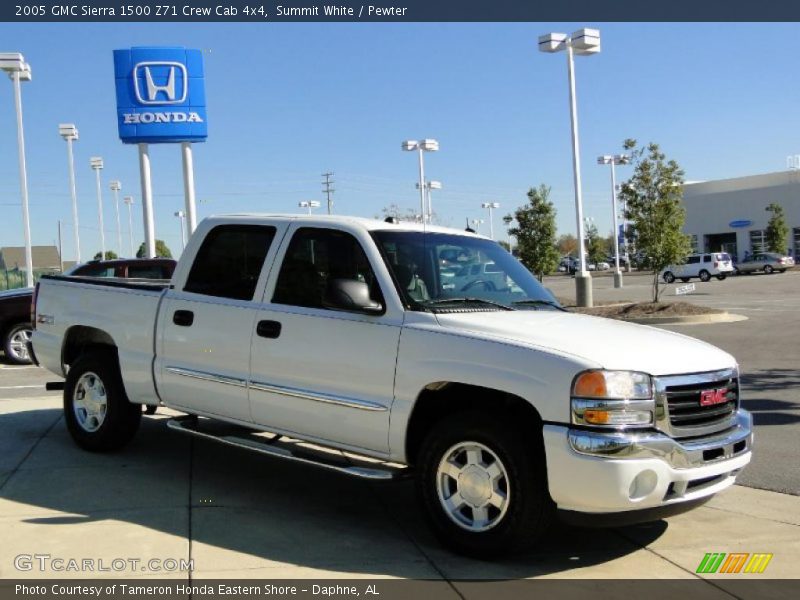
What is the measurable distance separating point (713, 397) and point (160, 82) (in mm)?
21830

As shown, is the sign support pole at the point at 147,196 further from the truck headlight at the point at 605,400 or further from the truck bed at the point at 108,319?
the truck headlight at the point at 605,400

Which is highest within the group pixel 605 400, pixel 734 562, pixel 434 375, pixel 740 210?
pixel 740 210

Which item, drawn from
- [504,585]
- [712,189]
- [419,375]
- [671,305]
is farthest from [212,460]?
[712,189]

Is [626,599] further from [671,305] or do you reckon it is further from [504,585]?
[671,305]

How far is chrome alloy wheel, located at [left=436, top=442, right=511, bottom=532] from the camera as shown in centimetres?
456

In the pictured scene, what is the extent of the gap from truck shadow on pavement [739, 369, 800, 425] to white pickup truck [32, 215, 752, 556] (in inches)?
166

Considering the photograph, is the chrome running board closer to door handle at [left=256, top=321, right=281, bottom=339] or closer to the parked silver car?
door handle at [left=256, top=321, right=281, bottom=339]

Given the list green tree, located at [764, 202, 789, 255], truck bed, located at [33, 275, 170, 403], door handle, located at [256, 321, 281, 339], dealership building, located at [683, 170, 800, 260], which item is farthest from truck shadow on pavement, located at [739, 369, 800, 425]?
dealership building, located at [683, 170, 800, 260]

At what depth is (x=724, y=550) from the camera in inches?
197

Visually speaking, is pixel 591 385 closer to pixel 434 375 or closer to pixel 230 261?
pixel 434 375

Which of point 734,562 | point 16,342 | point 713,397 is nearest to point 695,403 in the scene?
point 713,397

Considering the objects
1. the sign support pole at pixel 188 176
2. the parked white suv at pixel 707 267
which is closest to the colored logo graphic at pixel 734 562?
the sign support pole at pixel 188 176

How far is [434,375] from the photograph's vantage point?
4742 millimetres

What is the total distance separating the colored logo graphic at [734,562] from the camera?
4672mm
